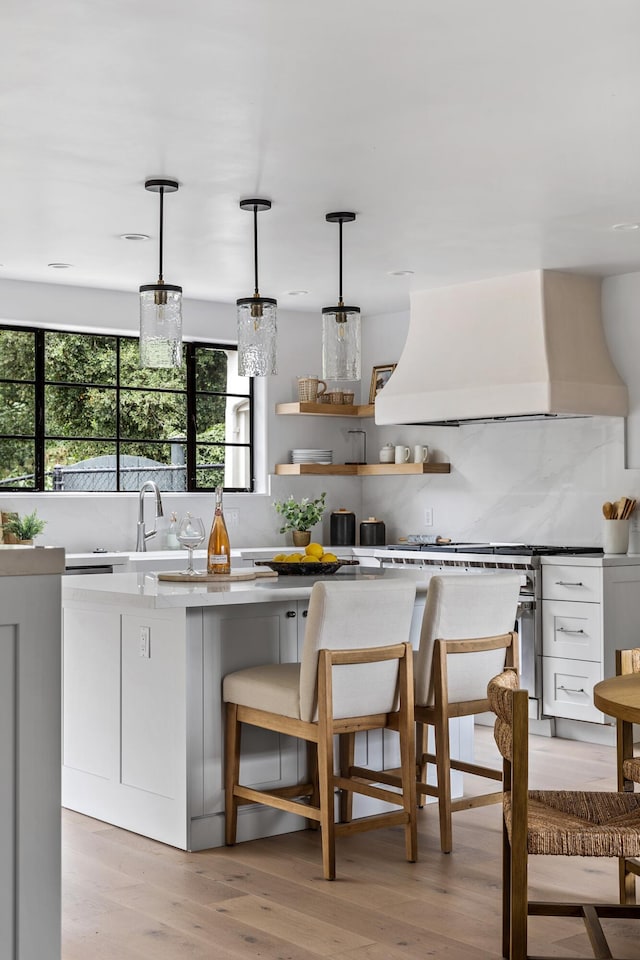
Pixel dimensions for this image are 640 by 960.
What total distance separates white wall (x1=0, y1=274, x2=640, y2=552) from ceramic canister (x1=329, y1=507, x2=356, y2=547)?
0.44ft

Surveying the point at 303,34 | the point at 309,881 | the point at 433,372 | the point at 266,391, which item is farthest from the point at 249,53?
the point at 266,391

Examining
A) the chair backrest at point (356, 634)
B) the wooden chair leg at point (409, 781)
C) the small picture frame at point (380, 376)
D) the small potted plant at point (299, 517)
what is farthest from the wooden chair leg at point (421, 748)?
the small picture frame at point (380, 376)

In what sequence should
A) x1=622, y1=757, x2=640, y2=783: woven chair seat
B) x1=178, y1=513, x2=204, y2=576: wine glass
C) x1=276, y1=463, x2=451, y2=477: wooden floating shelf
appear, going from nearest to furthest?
1. x1=622, y1=757, x2=640, y2=783: woven chair seat
2. x1=178, y1=513, x2=204, y2=576: wine glass
3. x1=276, y1=463, x2=451, y2=477: wooden floating shelf

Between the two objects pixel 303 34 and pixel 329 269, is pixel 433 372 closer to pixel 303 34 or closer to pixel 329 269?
pixel 329 269

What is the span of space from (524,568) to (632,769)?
9.47 feet

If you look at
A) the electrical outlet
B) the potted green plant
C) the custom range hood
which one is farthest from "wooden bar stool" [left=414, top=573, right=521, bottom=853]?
the potted green plant

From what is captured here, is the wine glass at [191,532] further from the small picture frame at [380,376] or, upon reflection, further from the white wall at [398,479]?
the small picture frame at [380,376]

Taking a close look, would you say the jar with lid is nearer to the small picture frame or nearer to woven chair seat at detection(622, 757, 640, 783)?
the small picture frame

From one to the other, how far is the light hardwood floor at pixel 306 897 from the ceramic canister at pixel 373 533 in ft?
10.7

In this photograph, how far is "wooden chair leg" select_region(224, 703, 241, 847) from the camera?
3.89m

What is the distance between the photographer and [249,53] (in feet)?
9.98

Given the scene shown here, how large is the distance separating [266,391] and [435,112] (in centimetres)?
396

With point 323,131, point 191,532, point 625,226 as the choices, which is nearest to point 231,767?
point 191,532

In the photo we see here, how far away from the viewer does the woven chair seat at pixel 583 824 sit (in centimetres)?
245
